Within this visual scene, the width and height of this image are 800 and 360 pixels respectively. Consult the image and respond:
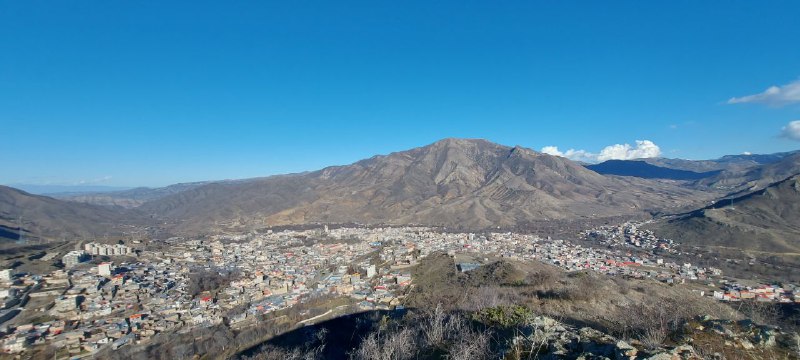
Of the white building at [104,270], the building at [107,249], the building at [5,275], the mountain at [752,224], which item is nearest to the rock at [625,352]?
the white building at [104,270]

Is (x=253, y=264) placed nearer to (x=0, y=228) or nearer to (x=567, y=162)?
(x=0, y=228)

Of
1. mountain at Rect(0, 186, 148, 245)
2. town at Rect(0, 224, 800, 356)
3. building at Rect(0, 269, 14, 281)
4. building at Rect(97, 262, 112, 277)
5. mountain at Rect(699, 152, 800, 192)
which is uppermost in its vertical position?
mountain at Rect(699, 152, 800, 192)

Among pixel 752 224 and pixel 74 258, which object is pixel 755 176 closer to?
pixel 752 224

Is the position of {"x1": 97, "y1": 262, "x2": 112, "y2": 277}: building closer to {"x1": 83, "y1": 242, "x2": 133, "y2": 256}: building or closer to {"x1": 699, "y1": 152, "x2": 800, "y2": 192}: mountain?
{"x1": 83, "y1": 242, "x2": 133, "y2": 256}: building

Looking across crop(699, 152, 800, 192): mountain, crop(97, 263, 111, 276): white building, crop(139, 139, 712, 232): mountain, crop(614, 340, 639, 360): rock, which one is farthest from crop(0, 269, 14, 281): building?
crop(699, 152, 800, 192): mountain

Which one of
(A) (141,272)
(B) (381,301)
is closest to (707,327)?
(B) (381,301)

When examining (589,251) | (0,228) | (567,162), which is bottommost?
(589,251)

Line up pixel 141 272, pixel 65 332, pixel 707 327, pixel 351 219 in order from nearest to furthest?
pixel 707 327 < pixel 65 332 < pixel 141 272 < pixel 351 219
